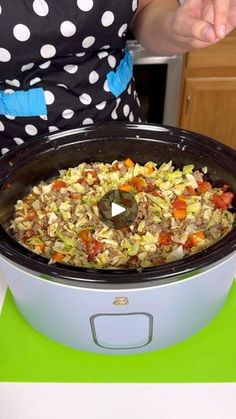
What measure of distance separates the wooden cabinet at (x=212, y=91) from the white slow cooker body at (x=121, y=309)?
3.40 ft

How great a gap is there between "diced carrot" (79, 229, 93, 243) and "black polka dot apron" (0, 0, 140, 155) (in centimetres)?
28

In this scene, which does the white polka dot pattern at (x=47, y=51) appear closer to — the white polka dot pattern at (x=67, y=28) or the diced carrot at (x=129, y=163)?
the white polka dot pattern at (x=67, y=28)

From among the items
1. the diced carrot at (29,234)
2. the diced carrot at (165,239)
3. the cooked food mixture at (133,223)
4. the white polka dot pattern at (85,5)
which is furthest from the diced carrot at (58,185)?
the white polka dot pattern at (85,5)

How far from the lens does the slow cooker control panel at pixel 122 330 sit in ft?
1.81

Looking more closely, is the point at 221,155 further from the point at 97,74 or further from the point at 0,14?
the point at 0,14

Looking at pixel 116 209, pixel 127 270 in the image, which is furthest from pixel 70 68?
pixel 127 270

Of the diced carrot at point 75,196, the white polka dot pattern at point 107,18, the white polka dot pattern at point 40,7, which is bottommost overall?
the diced carrot at point 75,196

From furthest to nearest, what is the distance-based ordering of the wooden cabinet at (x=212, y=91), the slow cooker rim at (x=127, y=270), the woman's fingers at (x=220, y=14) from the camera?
1. the wooden cabinet at (x=212, y=91)
2. the woman's fingers at (x=220, y=14)
3. the slow cooker rim at (x=127, y=270)

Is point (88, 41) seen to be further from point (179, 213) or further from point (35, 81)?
point (179, 213)

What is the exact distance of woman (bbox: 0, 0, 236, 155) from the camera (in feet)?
2.42

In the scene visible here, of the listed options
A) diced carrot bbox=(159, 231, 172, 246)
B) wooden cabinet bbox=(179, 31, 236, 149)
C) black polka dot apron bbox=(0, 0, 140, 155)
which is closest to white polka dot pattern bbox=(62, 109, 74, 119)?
black polka dot apron bbox=(0, 0, 140, 155)

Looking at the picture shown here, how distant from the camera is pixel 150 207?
2.31 feet
